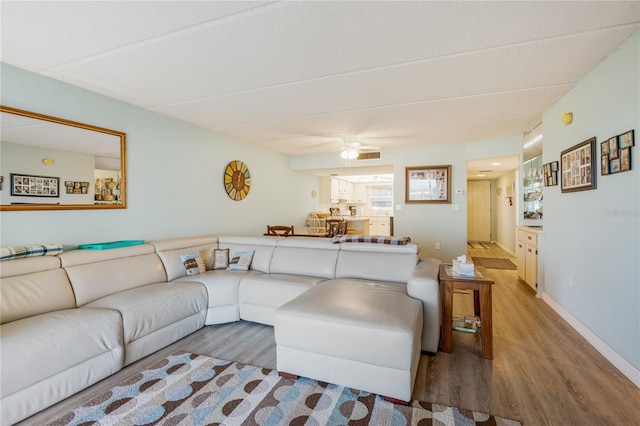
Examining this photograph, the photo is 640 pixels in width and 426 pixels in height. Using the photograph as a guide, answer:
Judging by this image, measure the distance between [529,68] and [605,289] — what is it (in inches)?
74.0

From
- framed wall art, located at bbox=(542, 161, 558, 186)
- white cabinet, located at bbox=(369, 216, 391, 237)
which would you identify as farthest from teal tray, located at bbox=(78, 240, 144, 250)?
white cabinet, located at bbox=(369, 216, 391, 237)

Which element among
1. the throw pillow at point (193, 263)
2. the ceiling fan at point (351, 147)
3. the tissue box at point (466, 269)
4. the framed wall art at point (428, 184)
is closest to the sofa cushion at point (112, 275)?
the throw pillow at point (193, 263)

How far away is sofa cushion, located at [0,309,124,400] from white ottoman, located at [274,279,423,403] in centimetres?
119

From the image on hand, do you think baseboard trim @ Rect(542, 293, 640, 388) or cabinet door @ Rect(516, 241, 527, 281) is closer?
baseboard trim @ Rect(542, 293, 640, 388)

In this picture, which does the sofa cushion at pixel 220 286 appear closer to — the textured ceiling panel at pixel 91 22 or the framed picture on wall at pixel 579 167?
Answer: the textured ceiling panel at pixel 91 22

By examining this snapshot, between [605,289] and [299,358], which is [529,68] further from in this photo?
[299,358]

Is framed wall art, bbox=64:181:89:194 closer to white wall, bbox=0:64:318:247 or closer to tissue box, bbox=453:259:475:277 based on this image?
white wall, bbox=0:64:318:247

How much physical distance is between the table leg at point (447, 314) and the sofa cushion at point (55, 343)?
Result: 8.20 feet

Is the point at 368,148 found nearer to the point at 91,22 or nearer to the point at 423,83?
the point at 423,83

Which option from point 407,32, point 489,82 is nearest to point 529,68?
point 489,82

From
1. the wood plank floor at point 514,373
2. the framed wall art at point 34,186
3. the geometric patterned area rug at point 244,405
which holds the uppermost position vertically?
the framed wall art at point 34,186

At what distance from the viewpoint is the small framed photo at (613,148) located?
2.07 meters

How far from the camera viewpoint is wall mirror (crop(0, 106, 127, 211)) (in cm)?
229

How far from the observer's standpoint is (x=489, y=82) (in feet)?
8.52
